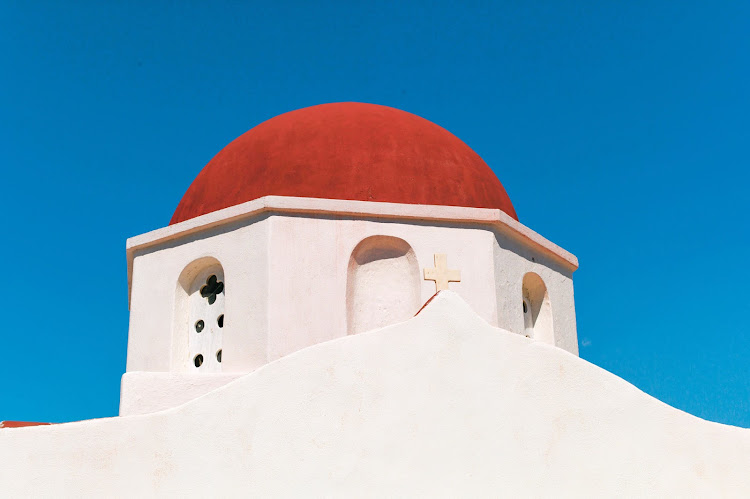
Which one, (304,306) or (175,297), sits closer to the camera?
(304,306)

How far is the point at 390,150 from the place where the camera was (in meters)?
7.60

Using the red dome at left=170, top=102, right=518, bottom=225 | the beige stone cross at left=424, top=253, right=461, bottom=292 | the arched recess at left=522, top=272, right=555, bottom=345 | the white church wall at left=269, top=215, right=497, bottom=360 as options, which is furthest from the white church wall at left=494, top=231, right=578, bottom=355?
the beige stone cross at left=424, top=253, right=461, bottom=292

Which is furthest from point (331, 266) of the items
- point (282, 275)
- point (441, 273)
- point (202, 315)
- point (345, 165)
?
point (441, 273)

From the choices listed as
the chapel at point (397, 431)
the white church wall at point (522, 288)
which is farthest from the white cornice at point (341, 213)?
the chapel at point (397, 431)

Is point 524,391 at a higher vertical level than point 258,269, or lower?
lower

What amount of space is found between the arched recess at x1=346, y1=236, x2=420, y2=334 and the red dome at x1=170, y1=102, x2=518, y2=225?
448 mm

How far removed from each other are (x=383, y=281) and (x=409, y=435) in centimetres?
261

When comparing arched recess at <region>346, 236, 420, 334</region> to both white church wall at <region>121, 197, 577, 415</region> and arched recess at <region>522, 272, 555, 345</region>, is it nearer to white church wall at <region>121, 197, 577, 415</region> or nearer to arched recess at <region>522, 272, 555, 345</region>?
white church wall at <region>121, 197, 577, 415</region>

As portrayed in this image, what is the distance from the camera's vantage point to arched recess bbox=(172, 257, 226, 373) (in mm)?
7129

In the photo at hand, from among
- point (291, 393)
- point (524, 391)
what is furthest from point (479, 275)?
point (291, 393)

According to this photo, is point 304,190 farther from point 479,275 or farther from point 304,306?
point 479,275

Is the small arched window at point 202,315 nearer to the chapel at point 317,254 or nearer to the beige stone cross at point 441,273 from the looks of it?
the chapel at point 317,254

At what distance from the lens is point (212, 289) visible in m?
7.26

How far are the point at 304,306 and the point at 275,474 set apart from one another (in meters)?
2.45
